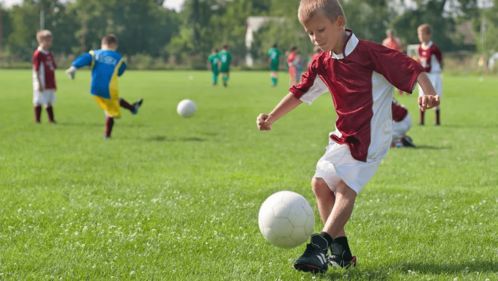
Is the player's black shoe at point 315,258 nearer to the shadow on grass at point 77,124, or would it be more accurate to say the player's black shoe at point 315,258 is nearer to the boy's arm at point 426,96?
the boy's arm at point 426,96

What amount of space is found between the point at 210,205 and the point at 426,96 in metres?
3.31

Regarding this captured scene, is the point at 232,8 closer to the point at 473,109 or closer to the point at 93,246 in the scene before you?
the point at 473,109

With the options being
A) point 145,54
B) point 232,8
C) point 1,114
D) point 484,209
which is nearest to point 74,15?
point 145,54

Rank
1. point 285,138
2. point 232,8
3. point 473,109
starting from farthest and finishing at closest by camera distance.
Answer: point 232,8, point 473,109, point 285,138

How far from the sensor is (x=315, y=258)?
185 inches

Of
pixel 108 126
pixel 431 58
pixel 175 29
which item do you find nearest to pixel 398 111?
pixel 431 58

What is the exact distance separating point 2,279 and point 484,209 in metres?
4.66

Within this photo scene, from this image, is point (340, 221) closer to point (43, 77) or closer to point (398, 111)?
point (398, 111)

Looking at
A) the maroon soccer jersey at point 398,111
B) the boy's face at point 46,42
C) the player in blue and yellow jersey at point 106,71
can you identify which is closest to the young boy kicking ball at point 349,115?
the maroon soccer jersey at point 398,111

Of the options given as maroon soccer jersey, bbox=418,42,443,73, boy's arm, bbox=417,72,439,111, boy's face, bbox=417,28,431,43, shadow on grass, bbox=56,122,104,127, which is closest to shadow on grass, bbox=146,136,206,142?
shadow on grass, bbox=56,122,104,127

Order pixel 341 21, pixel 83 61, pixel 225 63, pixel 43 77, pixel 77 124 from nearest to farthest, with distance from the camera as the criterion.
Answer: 1. pixel 341 21
2. pixel 83 61
3. pixel 43 77
4. pixel 77 124
5. pixel 225 63

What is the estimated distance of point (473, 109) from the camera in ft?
74.8

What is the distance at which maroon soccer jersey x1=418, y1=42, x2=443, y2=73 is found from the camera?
56.5 ft

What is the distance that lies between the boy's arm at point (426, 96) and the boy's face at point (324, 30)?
60cm
